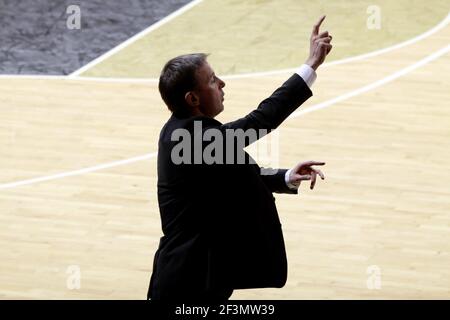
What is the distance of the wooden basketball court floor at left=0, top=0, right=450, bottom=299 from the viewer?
555 centimetres

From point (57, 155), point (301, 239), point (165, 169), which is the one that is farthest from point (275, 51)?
point (165, 169)

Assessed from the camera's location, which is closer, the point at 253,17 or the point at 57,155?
the point at 57,155

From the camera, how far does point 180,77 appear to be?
3365mm

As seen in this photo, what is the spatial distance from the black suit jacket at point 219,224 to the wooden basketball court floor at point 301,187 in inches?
76.6

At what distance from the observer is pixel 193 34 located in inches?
379

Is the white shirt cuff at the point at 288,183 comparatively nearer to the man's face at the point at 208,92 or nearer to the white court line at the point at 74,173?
the man's face at the point at 208,92

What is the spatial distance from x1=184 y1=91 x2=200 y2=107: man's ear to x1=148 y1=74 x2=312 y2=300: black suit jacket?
6cm

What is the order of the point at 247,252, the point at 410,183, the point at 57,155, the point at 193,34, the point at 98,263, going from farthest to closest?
the point at 193,34 → the point at 57,155 → the point at 410,183 → the point at 98,263 → the point at 247,252

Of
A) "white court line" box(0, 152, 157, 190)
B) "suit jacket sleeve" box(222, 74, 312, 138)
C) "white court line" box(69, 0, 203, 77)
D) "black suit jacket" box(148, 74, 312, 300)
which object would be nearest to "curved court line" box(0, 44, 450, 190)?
"white court line" box(0, 152, 157, 190)

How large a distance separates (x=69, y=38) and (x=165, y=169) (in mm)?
6400

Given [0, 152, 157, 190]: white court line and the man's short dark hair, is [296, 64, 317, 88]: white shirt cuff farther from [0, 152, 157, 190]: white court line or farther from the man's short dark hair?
[0, 152, 157, 190]: white court line

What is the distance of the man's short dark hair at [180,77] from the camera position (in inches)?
133

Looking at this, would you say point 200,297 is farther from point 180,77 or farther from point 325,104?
point 325,104

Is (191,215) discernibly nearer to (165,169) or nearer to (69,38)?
(165,169)
